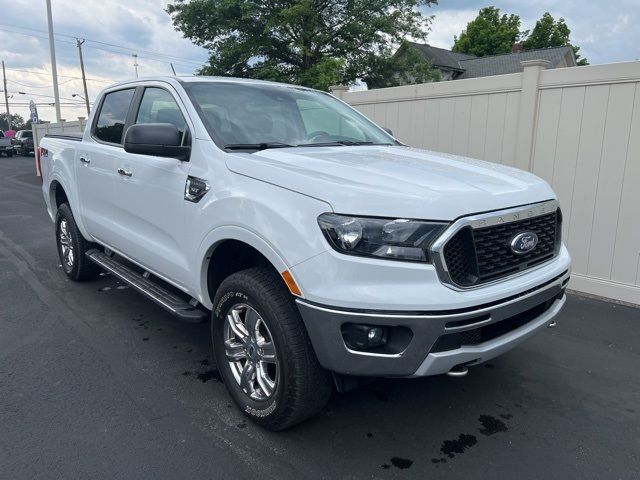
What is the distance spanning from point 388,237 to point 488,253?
55 cm

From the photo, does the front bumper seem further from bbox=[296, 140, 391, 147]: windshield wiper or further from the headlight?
bbox=[296, 140, 391, 147]: windshield wiper

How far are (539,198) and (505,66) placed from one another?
38.8m

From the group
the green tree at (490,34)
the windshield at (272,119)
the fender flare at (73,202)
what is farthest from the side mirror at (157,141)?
the green tree at (490,34)

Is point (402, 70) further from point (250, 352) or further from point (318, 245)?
point (318, 245)

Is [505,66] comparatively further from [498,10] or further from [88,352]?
[88,352]

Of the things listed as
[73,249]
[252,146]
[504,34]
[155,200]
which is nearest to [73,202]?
[73,249]

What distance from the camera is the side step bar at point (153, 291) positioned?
11.0ft

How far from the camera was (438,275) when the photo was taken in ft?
7.60

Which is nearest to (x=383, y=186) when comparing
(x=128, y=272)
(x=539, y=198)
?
(x=539, y=198)

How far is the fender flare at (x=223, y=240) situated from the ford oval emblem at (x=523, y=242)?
1156 millimetres

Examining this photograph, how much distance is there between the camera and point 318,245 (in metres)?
2.36

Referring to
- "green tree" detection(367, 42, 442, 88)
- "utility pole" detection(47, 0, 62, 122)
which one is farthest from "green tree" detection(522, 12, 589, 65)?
"utility pole" detection(47, 0, 62, 122)

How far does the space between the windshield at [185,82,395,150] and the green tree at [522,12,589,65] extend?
51.0 m

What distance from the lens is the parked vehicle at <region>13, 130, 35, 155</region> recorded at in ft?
113
